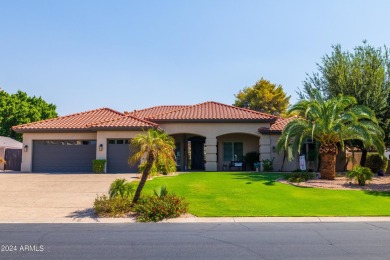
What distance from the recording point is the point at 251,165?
26.8m

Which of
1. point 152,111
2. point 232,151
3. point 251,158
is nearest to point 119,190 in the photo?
point 251,158

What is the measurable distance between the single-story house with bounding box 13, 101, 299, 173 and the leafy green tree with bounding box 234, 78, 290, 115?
20995 mm

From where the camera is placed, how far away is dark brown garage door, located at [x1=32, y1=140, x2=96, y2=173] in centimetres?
2469

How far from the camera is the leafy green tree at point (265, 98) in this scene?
4791cm

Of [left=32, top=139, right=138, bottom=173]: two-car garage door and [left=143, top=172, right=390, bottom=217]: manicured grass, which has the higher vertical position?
[left=32, top=139, right=138, bottom=173]: two-car garage door

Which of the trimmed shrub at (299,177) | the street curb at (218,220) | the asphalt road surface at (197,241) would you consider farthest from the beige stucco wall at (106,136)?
the asphalt road surface at (197,241)

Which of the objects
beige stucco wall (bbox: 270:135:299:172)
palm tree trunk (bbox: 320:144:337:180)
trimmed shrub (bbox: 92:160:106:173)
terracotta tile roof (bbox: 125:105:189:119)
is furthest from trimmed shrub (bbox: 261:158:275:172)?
trimmed shrub (bbox: 92:160:106:173)

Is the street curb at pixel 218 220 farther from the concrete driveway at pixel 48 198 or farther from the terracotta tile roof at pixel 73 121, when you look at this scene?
the terracotta tile roof at pixel 73 121

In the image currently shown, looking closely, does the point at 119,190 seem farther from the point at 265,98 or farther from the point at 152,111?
the point at 265,98

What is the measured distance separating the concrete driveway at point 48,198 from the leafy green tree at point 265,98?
32.9m

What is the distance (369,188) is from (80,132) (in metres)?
19.2

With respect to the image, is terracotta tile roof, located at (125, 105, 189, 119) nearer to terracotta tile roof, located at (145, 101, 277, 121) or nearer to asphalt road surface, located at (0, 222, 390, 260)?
terracotta tile roof, located at (145, 101, 277, 121)

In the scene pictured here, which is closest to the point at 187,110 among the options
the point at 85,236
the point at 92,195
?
the point at 92,195

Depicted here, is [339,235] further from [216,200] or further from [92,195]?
[92,195]
